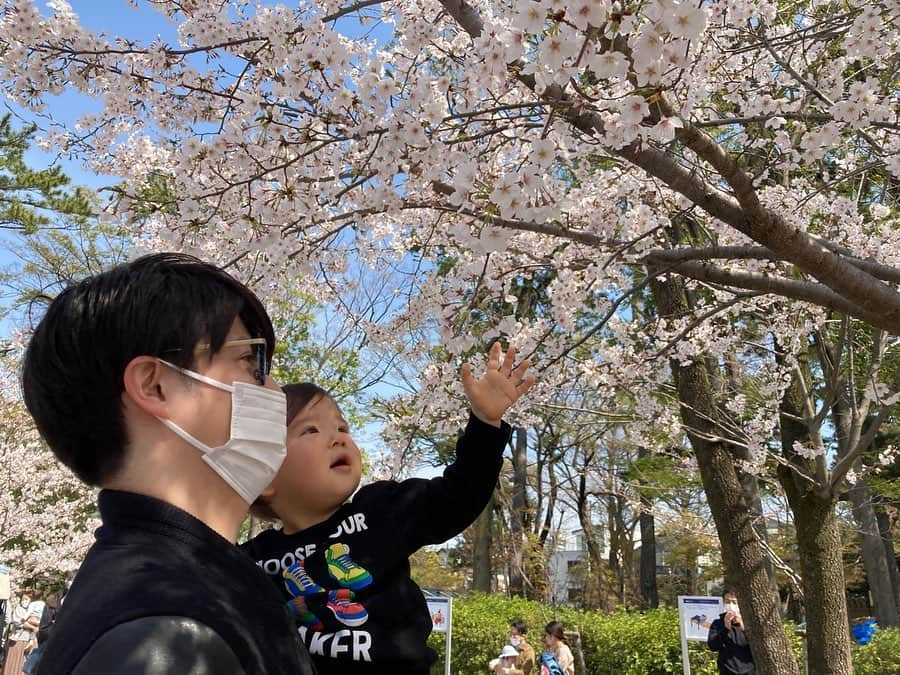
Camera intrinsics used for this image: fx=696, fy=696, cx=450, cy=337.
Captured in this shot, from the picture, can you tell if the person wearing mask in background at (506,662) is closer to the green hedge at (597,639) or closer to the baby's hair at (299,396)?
the green hedge at (597,639)

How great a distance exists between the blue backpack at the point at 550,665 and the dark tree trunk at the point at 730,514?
6.21 ft

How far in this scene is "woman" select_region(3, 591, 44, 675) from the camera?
9914 millimetres

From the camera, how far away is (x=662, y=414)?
7535 mm

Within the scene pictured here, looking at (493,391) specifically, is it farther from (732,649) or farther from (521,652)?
(521,652)

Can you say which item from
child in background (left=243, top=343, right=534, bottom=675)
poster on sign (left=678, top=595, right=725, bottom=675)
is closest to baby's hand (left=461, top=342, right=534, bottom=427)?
child in background (left=243, top=343, right=534, bottom=675)

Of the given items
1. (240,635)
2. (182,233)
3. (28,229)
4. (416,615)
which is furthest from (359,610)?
(28,229)

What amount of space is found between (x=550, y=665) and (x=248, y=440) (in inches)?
266

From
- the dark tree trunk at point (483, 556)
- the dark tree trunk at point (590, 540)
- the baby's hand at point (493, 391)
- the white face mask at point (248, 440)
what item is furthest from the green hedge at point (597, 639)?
the white face mask at point (248, 440)

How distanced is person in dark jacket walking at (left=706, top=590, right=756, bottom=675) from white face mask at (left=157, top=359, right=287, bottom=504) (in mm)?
6236

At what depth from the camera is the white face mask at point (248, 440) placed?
106cm

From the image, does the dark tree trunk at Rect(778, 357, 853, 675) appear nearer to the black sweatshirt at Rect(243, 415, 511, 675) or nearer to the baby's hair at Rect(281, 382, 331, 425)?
the black sweatshirt at Rect(243, 415, 511, 675)

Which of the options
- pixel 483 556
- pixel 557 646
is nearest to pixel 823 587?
pixel 557 646

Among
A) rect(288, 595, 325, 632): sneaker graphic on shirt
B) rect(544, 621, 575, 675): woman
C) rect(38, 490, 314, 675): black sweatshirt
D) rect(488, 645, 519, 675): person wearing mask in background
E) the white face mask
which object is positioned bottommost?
rect(488, 645, 519, 675): person wearing mask in background

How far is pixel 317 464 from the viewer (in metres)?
1.97
